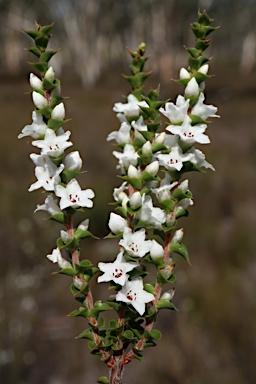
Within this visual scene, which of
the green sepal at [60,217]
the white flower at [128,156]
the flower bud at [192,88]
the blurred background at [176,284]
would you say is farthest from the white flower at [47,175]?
the blurred background at [176,284]

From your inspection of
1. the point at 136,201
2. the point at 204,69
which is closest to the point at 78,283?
the point at 136,201

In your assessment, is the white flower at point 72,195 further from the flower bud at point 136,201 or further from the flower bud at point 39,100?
the flower bud at point 39,100

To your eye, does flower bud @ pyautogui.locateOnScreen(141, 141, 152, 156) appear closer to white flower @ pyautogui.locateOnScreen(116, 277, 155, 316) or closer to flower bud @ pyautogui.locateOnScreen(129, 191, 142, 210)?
flower bud @ pyautogui.locateOnScreen(129, 191, 142, 210)

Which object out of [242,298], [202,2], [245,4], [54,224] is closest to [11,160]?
[54,224]

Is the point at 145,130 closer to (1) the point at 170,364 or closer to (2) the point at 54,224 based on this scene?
(1) the point at 170,364

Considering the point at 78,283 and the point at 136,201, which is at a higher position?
the point at 136,201

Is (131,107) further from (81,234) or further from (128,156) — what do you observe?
(81,234)

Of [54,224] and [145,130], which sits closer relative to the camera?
[145,130]
